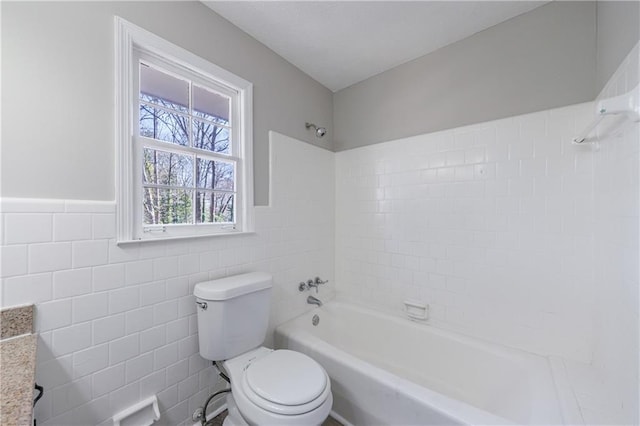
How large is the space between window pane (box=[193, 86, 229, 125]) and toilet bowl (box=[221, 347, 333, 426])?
1.48 meters

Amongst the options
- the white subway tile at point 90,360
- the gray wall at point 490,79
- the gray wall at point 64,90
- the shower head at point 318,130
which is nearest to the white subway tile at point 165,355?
the white subway tile at point 90,360

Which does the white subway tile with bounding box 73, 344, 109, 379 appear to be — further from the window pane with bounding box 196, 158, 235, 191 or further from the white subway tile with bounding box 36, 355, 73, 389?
the window pane with bounding box 196, 158, 235, 191

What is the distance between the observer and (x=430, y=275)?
76.7 inches

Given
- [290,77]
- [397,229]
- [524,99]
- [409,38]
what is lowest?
[397,229]

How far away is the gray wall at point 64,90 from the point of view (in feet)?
3.15

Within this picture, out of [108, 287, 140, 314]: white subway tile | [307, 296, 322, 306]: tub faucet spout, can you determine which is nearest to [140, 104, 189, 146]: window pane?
[108, 287, 140, 314]: white subway tile

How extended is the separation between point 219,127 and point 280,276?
1.15 metres

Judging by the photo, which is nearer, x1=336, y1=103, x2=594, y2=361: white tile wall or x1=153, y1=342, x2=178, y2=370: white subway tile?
x1=153, y1=342, x2=178, y2=370: white subway tile

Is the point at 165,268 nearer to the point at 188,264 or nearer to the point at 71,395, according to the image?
the point at 188,264

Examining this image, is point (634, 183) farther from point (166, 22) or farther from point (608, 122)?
point (166, 22)

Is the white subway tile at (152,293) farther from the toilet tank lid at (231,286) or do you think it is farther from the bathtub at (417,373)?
the bathtub at (417,373)

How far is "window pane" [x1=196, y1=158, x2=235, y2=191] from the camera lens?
158 cm

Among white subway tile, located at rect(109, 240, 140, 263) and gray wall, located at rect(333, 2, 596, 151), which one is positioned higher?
gray wall, located at rect(333, 2, 596, 151)

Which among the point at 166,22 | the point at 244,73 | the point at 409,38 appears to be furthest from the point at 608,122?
the point at 166,22
